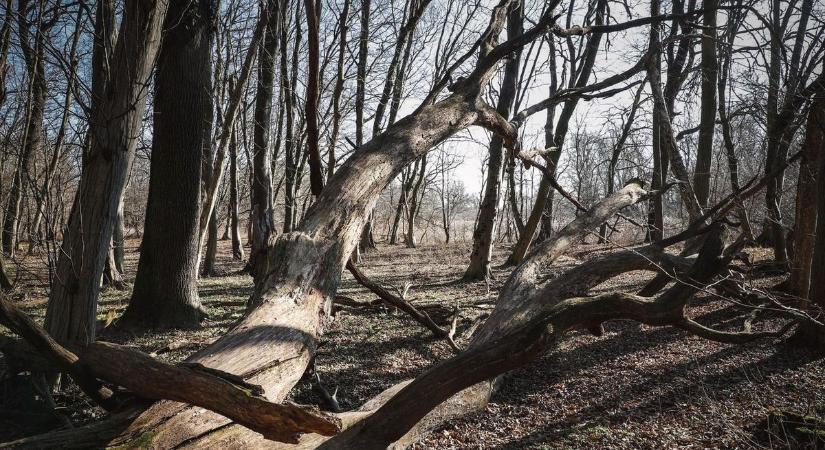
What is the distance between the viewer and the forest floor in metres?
Result: 3.01

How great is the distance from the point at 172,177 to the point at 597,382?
4.85 metres

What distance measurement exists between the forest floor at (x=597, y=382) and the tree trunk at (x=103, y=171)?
352 mm

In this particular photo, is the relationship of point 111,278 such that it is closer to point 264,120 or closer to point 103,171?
point 264,120

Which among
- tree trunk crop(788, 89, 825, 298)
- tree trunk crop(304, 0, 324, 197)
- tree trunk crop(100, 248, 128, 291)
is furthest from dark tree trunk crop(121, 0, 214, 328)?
tree trunk crop(788, 89, 825, 298)

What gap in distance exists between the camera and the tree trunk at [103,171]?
3.14 meters

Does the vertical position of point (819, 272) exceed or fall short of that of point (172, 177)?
it falls short

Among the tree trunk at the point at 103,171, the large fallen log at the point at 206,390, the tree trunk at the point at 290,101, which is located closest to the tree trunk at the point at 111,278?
the tree trunk at the point at 290,101

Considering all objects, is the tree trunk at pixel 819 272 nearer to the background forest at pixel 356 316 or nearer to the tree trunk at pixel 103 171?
the background forest at pixel 356 316

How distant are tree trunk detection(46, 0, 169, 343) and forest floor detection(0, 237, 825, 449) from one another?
13.9 inches

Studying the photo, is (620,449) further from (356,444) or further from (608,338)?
(608,338)

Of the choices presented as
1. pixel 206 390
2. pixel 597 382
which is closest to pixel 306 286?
pixel 206 390

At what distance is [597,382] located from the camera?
3.87m

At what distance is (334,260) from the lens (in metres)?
2.86

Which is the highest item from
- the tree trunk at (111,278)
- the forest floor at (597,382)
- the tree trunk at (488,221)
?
the tree trunk at (488,221)
